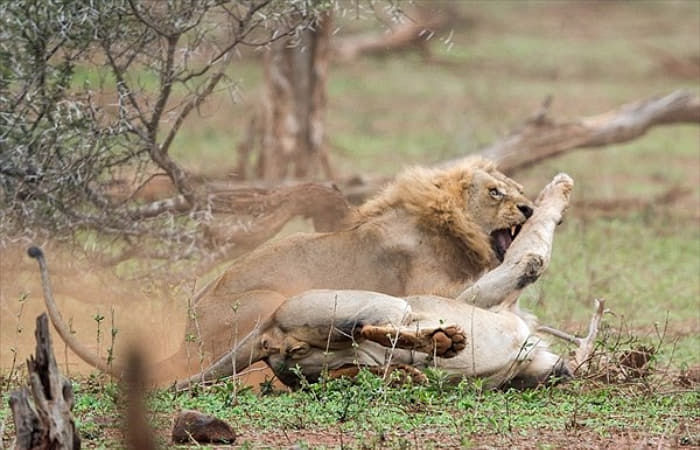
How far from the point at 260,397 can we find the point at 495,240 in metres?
1.47

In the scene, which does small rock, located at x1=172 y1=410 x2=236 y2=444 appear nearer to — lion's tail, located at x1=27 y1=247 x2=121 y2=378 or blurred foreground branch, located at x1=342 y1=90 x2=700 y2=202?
lion's tail, located at x1=27 y1=247 x2=121 y2=378

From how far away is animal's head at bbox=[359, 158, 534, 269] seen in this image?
620 cm

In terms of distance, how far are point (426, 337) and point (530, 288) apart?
2699mm

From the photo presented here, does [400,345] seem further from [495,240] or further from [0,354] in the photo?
[0,354]

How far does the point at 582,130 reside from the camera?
11.0 m

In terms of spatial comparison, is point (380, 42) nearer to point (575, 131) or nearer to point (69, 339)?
point (575, 131)

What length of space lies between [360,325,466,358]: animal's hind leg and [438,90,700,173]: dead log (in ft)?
17.9

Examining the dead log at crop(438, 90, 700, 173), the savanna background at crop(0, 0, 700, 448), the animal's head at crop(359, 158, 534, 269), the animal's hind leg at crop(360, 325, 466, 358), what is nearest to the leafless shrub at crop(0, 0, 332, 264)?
the savanna background at crop(0, 0, 700, 448)

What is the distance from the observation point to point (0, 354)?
6871 mm

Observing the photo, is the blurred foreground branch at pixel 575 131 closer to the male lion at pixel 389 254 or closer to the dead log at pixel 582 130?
the dead log at pixel 582 130

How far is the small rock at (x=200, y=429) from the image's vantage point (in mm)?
4520

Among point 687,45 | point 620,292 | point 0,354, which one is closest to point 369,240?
point 0,354

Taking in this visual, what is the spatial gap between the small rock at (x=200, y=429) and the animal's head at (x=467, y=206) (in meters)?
1.94

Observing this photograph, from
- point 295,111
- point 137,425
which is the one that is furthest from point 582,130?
point 137,425
